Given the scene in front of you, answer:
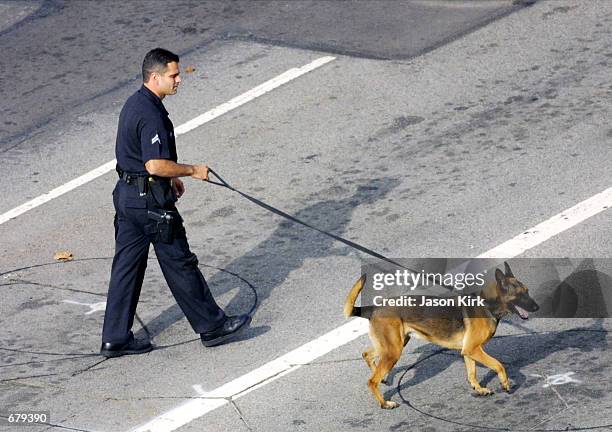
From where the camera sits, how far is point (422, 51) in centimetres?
1342

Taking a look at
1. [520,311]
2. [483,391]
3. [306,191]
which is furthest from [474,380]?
[306,191]

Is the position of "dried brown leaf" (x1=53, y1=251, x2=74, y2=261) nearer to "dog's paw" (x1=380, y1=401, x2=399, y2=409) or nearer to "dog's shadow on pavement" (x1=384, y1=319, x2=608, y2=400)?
"dog's shadow on pavement" (x1=384, y1=319, x2=608, y2=400)

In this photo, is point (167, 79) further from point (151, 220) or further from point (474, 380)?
point (474, 380)

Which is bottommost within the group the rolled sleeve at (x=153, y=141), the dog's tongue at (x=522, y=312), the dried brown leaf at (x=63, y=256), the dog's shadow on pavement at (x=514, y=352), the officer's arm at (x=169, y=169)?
the dog's shadow on pavement at (x=514, y=352)

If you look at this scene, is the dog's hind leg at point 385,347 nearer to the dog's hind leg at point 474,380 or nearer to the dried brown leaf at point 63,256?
the dog's hind leg at point 474,380

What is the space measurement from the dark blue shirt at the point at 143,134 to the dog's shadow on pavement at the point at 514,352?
2087 mm

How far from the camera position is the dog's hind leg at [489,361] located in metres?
7.70

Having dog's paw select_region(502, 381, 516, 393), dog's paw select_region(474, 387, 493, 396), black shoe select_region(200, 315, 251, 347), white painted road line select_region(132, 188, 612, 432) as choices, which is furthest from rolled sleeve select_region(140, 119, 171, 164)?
dog's paw select_region(502, 381, 516, 393)

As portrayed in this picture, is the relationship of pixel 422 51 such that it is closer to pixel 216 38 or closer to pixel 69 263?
pixel 216 38

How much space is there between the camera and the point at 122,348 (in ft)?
28.7

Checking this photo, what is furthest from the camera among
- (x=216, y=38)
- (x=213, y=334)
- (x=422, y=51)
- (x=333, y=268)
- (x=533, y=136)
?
(x=216, y=38)

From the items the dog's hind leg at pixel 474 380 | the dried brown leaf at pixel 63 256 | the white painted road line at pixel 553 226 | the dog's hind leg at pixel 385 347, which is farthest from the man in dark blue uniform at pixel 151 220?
the white painted road line at pixel 553 226

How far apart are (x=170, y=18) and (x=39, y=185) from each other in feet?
13.0

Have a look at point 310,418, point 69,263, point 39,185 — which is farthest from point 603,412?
point 39,185
